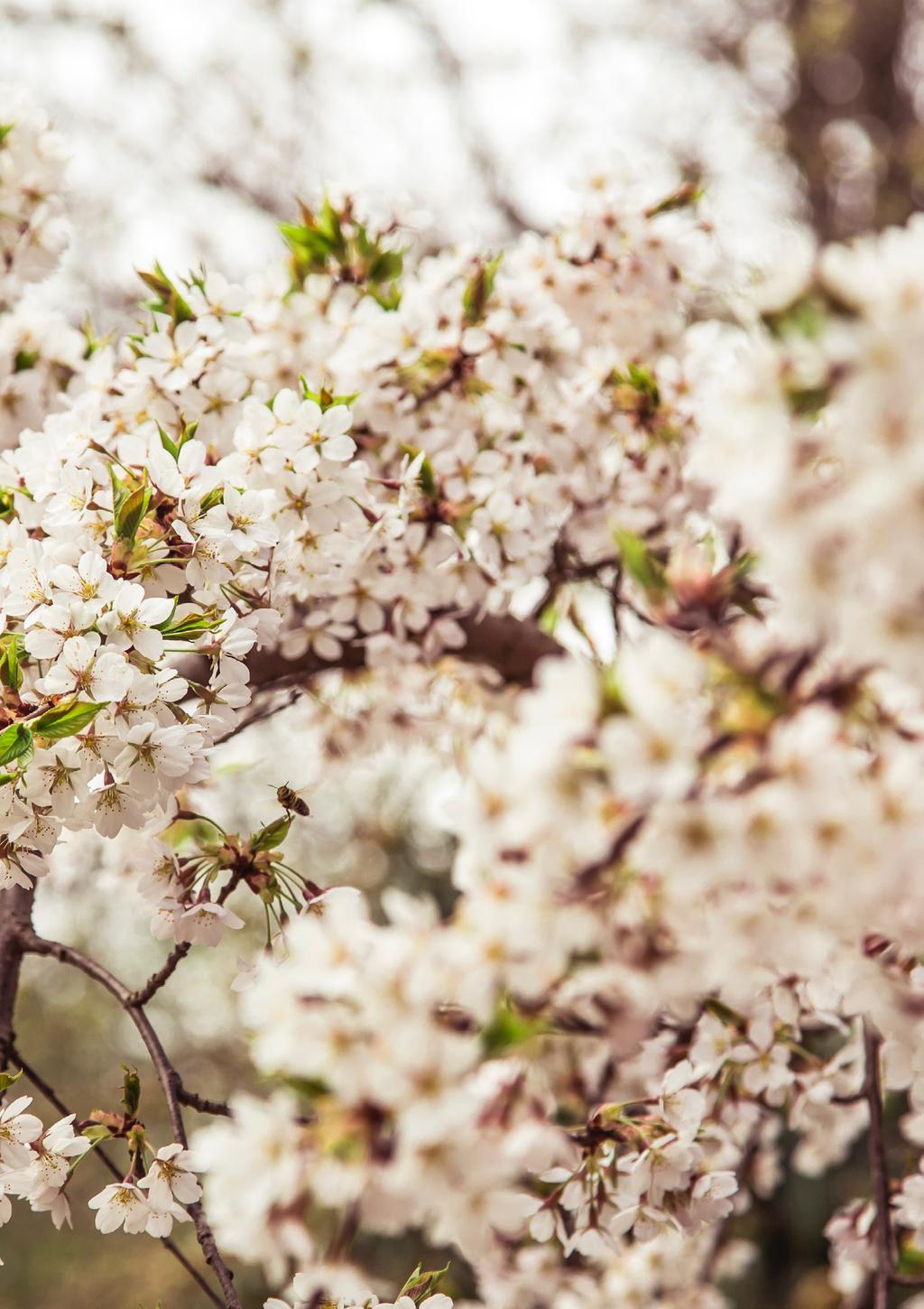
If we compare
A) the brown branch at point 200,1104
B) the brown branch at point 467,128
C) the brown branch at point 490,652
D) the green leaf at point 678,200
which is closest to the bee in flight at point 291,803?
the brown branch at point 200,1104

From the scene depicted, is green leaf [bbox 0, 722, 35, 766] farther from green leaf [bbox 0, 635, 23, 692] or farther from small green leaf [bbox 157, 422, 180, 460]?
small green leaf [bbox 157, 422, 180, 460]

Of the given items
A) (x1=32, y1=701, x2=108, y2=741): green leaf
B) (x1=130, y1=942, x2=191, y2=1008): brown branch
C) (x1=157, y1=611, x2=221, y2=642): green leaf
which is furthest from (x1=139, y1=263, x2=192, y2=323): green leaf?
(x1=130, y1=942, x2=191, y2=1008): brown branch

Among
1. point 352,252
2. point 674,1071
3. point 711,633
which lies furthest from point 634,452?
point 711,633

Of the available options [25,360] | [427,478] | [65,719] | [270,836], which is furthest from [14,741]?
[25,360]

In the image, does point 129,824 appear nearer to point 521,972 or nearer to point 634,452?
point 521,972

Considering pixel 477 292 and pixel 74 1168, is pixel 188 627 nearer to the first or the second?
pixel 74 1168

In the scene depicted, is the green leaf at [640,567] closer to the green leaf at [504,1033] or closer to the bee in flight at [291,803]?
the green leaf at [504,1033]

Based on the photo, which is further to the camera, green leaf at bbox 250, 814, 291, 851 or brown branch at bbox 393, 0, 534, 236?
brown branch at bbox 393, 0, 534, 236
